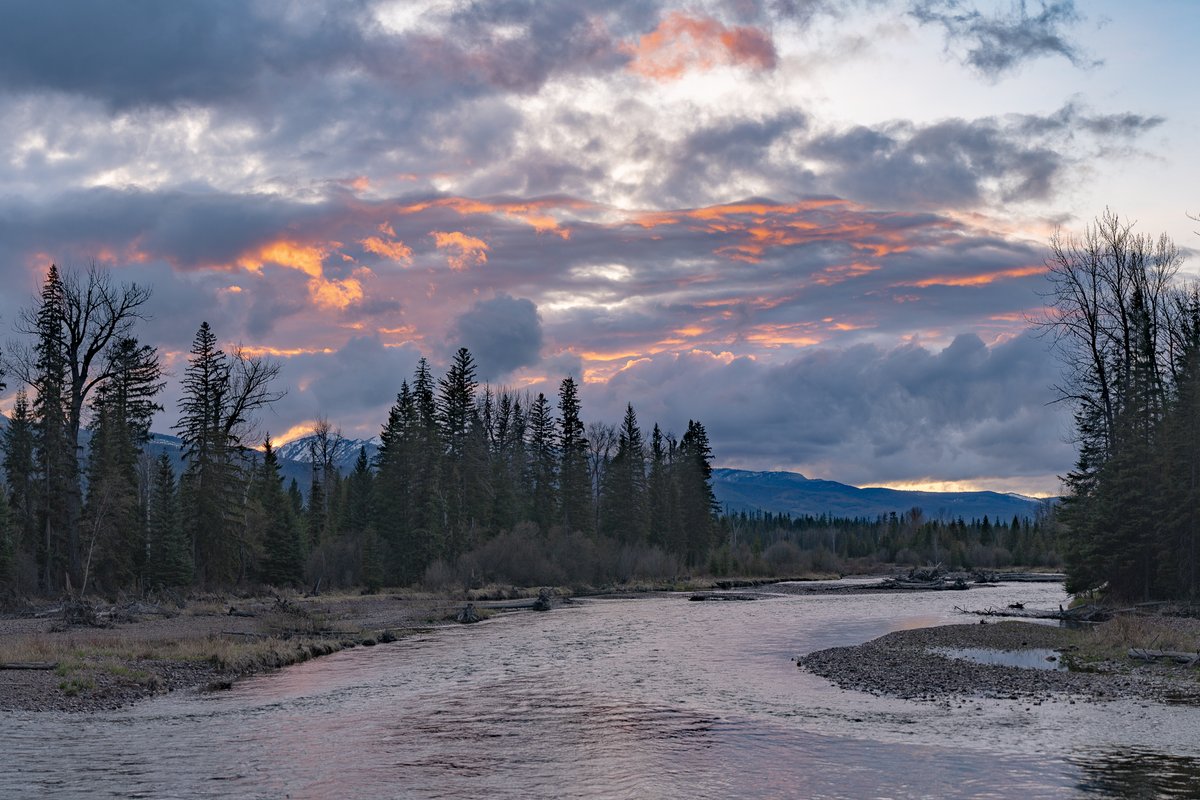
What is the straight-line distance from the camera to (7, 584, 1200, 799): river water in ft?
60.3

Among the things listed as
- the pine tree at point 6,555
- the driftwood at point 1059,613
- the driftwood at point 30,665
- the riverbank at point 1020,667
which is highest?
the pine tree at point 6,555

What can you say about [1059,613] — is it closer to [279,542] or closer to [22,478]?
[279,542]

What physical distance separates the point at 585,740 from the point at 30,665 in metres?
18.4

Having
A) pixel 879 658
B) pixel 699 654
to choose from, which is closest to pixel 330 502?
pixel 699 654

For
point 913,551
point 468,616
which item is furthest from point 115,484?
point 913,551

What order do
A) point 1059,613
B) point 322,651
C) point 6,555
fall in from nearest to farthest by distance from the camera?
A: point 322,651
point 1059,613
point 6,555

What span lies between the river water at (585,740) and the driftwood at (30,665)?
434cm

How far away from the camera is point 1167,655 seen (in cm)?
3206

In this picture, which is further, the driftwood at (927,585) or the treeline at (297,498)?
the driftwood at (927,585)

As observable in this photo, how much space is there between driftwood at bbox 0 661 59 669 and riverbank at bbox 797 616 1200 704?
25.1 meters

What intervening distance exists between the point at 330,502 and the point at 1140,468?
265ft

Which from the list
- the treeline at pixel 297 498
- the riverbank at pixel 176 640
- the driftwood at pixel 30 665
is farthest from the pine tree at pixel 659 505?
the driftwood at pixel 30 665

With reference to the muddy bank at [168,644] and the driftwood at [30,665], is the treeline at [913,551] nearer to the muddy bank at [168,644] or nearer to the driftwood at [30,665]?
the muddy bank at [168,644]

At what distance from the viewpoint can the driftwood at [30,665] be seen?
29.1 metres
